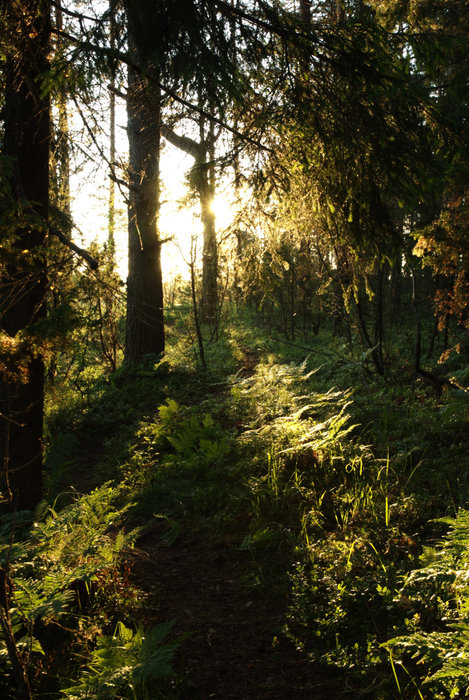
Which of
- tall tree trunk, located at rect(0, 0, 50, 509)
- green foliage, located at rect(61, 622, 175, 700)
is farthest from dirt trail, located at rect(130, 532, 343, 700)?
tall tree trunk, located at rect(0, 0, 50, 509)

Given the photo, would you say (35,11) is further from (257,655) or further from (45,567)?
(257,655)

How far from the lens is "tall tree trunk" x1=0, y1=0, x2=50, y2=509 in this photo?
4336 mm

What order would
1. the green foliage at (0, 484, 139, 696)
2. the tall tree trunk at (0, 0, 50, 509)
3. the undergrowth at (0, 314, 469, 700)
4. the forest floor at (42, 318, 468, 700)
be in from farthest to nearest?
the tall tree trunk at (0, 0, 50, 509), the forest floor at (42, 318, 468, 700), the green foliage at (0, 484, 139, 696), the undergrowth at (0, 314, 469, 700)

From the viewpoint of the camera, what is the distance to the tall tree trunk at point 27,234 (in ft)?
14.2

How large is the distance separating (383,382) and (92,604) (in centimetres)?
642

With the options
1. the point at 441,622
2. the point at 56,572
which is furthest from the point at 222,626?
the point at 441,622

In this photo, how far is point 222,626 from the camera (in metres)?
3.25

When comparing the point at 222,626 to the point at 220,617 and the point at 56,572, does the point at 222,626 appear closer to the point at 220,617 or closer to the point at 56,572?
the point at 220,617

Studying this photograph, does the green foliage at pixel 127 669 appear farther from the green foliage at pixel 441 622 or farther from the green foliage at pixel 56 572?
the green foliage at pixel 441 622

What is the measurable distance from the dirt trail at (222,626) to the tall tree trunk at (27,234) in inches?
63.8

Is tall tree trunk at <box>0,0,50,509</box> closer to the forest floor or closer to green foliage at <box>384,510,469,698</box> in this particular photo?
the forest floor

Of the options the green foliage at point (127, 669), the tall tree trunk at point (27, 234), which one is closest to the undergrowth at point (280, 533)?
the green foliage at point (127, 669)

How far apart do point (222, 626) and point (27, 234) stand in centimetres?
398

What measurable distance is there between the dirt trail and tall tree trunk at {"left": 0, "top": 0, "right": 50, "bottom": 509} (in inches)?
63.8
